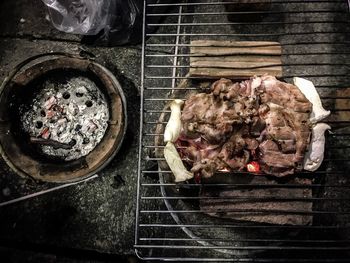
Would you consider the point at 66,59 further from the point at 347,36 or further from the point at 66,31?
the point at 347,36

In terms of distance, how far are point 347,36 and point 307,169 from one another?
1.97 metres

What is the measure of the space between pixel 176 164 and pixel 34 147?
72.7 inches

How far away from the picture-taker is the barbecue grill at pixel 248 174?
9.93 ft


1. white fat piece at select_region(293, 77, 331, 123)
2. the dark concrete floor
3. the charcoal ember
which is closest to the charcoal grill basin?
the dark concrete floor

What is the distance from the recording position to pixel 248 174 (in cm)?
310

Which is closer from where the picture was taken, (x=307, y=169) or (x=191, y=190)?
(x=307, y=169)

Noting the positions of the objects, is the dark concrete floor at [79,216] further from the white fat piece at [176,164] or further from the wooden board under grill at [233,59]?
the white fat piece at [176,164]

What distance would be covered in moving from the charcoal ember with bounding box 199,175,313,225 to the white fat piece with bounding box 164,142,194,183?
0.91 ft

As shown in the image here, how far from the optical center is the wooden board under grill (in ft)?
11.1

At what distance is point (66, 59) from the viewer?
156 inches

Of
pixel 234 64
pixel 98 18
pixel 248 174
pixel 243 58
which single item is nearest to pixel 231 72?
pixel 234 64

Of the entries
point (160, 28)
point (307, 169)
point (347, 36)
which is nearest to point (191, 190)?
point (307, 169)

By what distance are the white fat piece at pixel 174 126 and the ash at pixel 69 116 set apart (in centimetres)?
122

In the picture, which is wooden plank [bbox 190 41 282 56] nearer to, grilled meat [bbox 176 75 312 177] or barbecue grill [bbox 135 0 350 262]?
barbecue grill [bbox 135 0 350 262]
